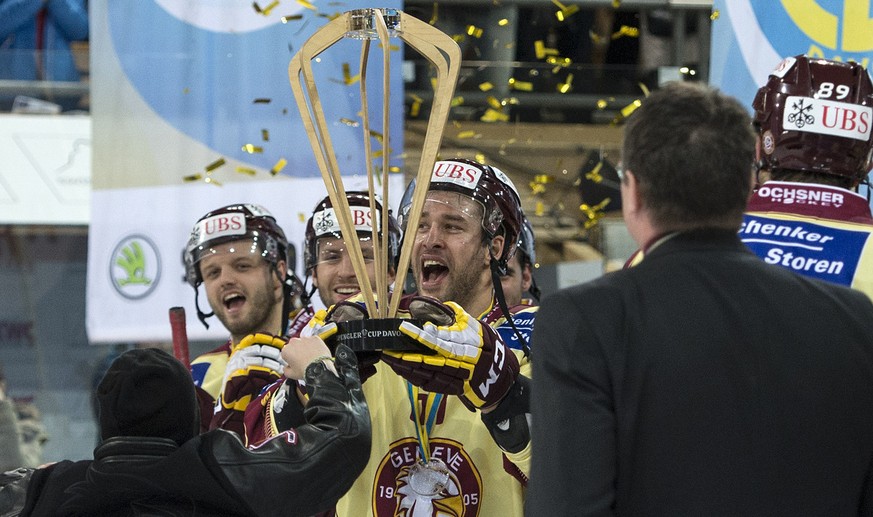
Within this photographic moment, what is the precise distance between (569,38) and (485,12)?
17.8 inches

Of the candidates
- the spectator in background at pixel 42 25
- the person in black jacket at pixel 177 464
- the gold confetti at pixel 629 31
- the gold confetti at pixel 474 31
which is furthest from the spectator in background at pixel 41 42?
the person in black jacket at pixel 177 464

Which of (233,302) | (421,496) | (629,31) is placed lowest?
(421,496)

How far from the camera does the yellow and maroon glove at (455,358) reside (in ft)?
7.24

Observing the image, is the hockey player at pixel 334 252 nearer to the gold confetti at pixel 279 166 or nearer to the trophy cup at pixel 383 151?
the trophy cup at pixel 383 151

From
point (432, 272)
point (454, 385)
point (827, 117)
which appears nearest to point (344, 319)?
point (454, 385)

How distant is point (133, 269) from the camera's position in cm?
529

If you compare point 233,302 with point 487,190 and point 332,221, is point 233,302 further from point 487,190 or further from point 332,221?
point 487,190

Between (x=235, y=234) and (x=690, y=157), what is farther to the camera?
(x=235, y=234)

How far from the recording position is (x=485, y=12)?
5734 millimetres

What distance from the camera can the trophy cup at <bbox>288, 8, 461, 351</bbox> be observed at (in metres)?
2.23

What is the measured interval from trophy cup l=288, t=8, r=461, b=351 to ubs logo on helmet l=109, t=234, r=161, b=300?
3.08 m

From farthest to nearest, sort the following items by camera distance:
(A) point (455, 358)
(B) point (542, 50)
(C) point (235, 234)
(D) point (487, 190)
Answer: (B) point (542, 50)
(C) point (235, 234)
(D) point (487, 190)
(A) point (455, 358)

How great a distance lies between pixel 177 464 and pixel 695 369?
917 millimetres

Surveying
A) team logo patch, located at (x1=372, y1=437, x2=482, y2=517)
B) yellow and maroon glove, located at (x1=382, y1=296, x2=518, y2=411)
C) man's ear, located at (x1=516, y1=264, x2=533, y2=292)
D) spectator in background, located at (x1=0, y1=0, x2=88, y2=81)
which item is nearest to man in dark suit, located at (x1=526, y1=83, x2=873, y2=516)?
yellow and maroon glove, located at (x1=382, y1=296, x2=518, y2=411)
